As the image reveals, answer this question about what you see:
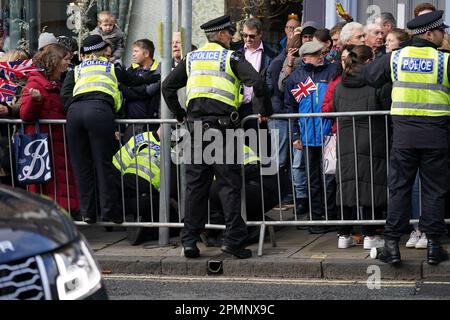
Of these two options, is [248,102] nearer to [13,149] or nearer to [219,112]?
[219,112]

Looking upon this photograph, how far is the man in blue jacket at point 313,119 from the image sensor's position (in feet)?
32.7

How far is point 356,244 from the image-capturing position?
9.86m

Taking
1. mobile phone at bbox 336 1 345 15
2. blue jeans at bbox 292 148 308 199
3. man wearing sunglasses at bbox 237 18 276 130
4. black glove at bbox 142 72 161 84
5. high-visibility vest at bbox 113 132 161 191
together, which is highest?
mobile phone at bbox 336 1 345 15

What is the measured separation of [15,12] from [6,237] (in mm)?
10980

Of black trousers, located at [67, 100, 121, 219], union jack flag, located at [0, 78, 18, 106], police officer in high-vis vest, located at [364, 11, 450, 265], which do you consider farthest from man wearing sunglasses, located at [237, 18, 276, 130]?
police officer in high-vis vest, located at [364, 11, 450, 265]

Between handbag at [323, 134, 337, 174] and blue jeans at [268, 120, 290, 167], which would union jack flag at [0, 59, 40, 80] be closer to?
blue jeans at [268, 120, 290, 167]

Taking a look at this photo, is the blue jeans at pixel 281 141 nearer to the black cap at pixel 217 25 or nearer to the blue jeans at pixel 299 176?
the blue jeans at pixel 299 176

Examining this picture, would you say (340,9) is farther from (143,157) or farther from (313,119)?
(143,157)

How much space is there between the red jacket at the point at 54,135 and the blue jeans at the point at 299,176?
2.15 m

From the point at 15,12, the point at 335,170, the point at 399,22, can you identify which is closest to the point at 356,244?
the point at 335,170

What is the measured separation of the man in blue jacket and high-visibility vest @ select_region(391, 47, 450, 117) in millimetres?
1241

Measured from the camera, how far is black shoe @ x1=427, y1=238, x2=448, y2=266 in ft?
28.7

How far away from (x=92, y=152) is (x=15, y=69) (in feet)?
5.06

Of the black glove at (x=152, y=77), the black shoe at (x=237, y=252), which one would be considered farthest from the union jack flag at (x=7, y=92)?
the black shoe at (x=237, y=252)
